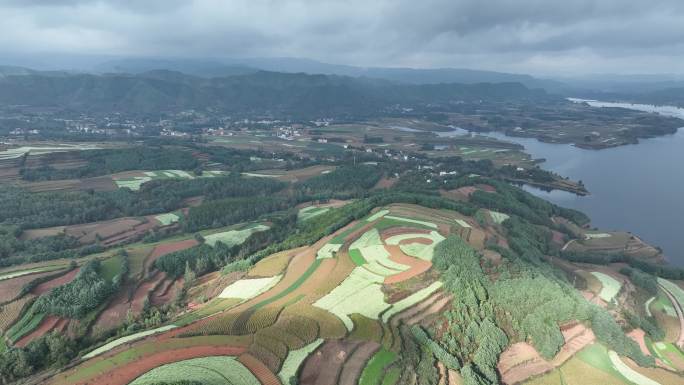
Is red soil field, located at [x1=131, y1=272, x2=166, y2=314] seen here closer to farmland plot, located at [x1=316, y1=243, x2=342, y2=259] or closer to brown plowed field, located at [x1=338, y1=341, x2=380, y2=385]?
farmland plot, located at [x1=316, y1=243, x2=342, y2=259]

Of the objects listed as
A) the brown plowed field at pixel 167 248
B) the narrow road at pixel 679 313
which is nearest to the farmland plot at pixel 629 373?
the narrow road at pixel 679 313

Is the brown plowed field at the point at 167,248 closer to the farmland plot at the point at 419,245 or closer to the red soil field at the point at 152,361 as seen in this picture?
the red soil field at the point at 152,361

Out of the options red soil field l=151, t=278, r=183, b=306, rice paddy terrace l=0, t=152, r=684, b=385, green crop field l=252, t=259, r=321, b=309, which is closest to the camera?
rice paddy terrace l=0, t=152, r=684, b=385

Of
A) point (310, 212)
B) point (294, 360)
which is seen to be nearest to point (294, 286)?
point (294, 360)

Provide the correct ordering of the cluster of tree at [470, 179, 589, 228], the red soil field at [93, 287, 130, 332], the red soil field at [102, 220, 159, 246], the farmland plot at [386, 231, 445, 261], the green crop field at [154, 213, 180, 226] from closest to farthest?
the red soil field at [93, 287, 130, 332], the farmland plot at [386, 231, 445, 261], the red soil field at [102, 220, 159, 246], the green crop field at [154, 213, 180, 226], the cluster of tree at [470, 179, 589, 228]

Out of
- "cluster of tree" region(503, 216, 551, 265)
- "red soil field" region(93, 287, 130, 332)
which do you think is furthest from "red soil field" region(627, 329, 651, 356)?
"red soil field" region(93, 287, 130, 332)

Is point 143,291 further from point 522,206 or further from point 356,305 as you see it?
point 522,206
